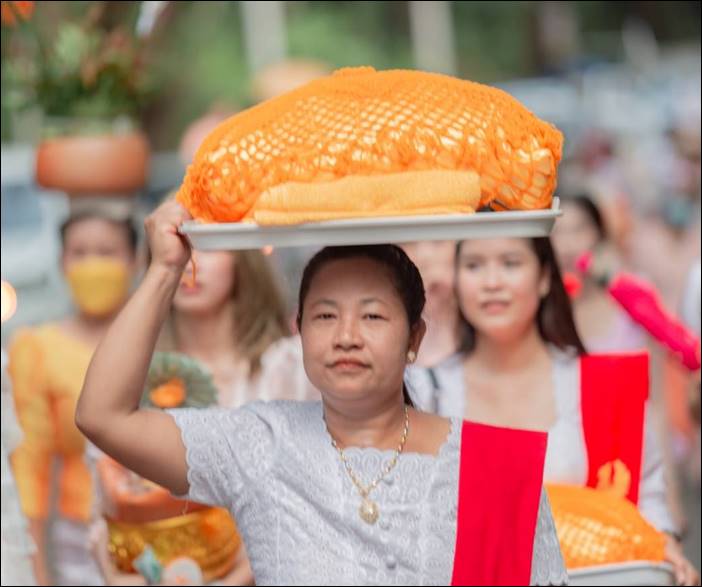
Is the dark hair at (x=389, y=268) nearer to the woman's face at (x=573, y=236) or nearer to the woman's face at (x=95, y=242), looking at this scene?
the woman's face at (x=95, y=242)

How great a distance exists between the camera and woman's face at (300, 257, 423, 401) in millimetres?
2619

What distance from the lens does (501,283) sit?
4.09m

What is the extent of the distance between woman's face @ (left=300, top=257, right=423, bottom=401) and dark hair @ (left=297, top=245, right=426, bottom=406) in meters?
0.01

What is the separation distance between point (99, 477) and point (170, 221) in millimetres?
1539

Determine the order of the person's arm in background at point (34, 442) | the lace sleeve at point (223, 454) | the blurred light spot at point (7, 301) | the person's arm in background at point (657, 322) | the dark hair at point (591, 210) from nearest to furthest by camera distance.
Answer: the lace sleeve at point (223, 454) → the blurred light spot at point (7, 301) → the person's arm in background at point (657, 322) → the person's arm in background at point (34, 442) → the dark hair at point (591, 210)

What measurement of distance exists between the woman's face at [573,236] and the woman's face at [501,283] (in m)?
1.45

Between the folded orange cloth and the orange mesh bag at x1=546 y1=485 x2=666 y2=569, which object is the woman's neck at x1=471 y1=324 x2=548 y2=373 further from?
the folded orange cloth

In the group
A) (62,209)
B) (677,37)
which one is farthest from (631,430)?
(677,37)

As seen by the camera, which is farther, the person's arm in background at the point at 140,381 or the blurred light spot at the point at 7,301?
the blurred light spot at the point at 7,301

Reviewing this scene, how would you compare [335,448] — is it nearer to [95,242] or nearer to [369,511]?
[369,511]

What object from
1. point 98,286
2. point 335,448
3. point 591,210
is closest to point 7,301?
point 98,286

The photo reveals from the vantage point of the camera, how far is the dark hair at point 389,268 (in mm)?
2734

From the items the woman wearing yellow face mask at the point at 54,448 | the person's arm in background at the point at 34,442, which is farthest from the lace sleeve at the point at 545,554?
the person's arm in background at the point at 34,442

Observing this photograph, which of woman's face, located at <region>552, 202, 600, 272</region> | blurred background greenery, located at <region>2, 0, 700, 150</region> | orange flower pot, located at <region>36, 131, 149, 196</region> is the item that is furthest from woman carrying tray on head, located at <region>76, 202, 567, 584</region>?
orange flower pot, located at <region>36, 131, 149, 196</region>
